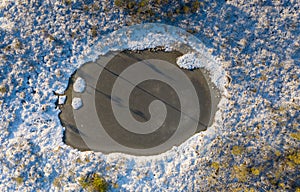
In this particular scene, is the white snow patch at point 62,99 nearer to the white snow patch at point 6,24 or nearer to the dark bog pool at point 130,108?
the dark bog pool at point 130,108

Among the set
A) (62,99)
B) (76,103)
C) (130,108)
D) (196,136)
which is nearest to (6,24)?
(62,99)

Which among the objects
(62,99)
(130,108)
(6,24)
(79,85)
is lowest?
(62,99)

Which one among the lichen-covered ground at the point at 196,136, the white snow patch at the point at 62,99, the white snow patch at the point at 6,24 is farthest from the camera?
the white snow patch at the point at 62,99

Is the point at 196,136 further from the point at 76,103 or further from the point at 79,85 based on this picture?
the point at 79,85

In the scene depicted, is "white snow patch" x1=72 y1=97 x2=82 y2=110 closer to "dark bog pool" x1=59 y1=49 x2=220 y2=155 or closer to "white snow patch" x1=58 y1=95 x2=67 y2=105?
"dark bog pool" x1=59 y1=49 x2=220 y2=155

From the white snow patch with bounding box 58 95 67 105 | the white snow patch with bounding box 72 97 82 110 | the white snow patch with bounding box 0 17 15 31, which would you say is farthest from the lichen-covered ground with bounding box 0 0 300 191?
the white snow patch with bounding box 72 97 82 110

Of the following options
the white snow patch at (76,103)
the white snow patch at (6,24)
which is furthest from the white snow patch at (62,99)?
the white snow patch at (6,24)
